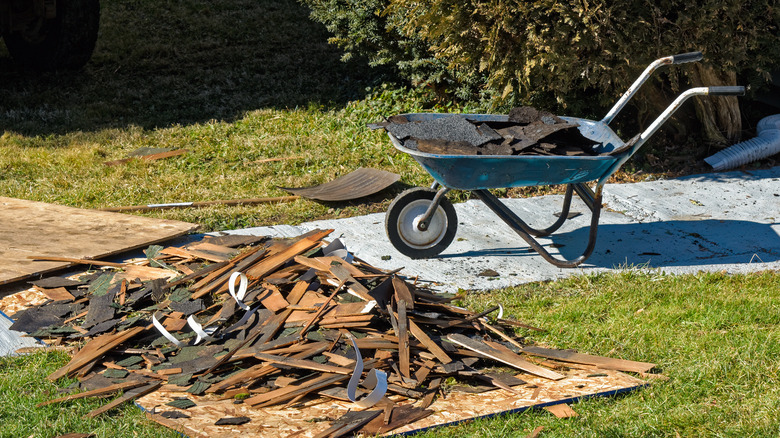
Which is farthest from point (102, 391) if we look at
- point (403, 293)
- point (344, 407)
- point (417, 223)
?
point (417, 223)

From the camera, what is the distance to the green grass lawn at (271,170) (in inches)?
120

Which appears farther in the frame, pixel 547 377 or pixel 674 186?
pixel 674 186

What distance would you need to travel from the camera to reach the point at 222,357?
10.8 feet

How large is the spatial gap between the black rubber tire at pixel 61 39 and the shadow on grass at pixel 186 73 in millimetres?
223

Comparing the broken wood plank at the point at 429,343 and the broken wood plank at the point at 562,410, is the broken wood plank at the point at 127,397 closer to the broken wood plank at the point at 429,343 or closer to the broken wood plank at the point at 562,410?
the broken wood plank at the point at 429,343

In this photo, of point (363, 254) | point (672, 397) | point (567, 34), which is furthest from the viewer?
point (567, 34)

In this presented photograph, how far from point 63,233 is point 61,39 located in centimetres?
624

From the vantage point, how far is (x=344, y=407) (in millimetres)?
3029

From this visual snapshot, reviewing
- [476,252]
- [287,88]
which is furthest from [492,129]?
[287,88]

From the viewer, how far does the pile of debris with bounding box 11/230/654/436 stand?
312cm

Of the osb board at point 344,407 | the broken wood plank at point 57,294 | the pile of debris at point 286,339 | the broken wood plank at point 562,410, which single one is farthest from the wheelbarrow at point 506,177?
the broken wood plank at point 57,294

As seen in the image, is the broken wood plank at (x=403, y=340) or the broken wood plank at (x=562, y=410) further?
the broken wood plank at (x=403, y=340)

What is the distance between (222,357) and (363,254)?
6.06 feet

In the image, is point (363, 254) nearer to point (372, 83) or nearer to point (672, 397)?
point (672, 397)
